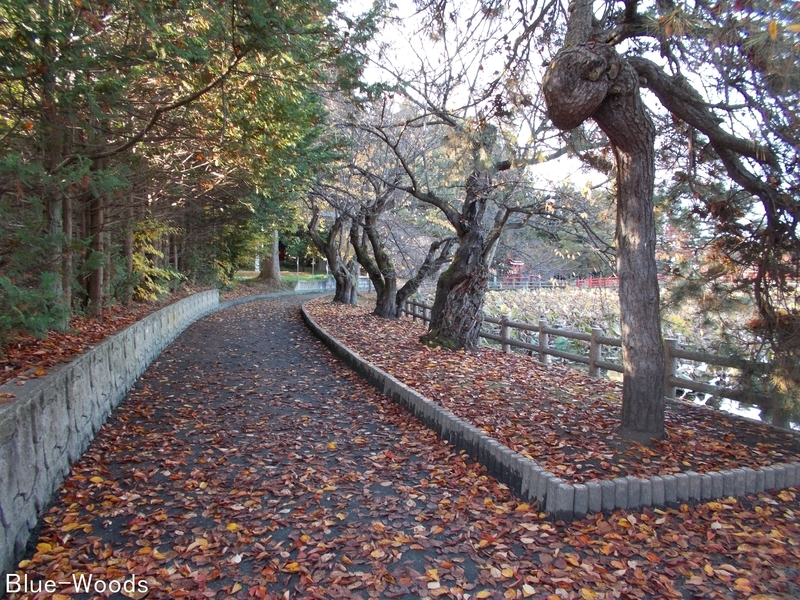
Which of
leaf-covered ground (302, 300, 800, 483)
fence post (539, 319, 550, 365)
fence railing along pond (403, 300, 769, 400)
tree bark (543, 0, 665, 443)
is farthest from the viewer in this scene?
fence post (539, 319, 550, 365)

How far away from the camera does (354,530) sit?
405cm

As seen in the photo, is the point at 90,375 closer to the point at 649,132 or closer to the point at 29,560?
the point at 29,560

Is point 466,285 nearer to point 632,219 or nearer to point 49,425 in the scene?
point 632,219

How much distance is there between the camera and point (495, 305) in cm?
2289

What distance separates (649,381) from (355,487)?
3086mm

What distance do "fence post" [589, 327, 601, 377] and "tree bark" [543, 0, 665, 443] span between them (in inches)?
131

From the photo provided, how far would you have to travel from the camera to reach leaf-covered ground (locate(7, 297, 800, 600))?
3.38 m

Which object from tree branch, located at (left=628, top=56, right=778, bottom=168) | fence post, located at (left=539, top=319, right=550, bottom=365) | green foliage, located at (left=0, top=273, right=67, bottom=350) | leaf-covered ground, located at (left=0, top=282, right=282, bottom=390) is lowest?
fence post, located at (left=539, top=319, right=550, bottom=365)

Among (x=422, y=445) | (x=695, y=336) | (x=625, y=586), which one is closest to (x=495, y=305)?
(x=695, y=336)

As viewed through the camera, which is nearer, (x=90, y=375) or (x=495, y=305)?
(x=90, y=375)

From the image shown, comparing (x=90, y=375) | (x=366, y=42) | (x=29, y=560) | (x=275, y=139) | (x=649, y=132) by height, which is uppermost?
(x=366, y=42)

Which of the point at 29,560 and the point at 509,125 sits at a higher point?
the point at 509,125

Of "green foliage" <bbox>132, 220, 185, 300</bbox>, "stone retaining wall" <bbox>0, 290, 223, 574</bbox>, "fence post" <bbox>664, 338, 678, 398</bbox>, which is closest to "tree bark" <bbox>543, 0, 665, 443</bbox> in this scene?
"fence post" <bbox>664, 338, 678, 398</bbox>

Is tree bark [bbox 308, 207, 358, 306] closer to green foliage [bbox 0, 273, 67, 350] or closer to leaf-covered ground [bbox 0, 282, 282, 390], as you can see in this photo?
leaf-covered ground [bbox 0, 282, 282, 390]
